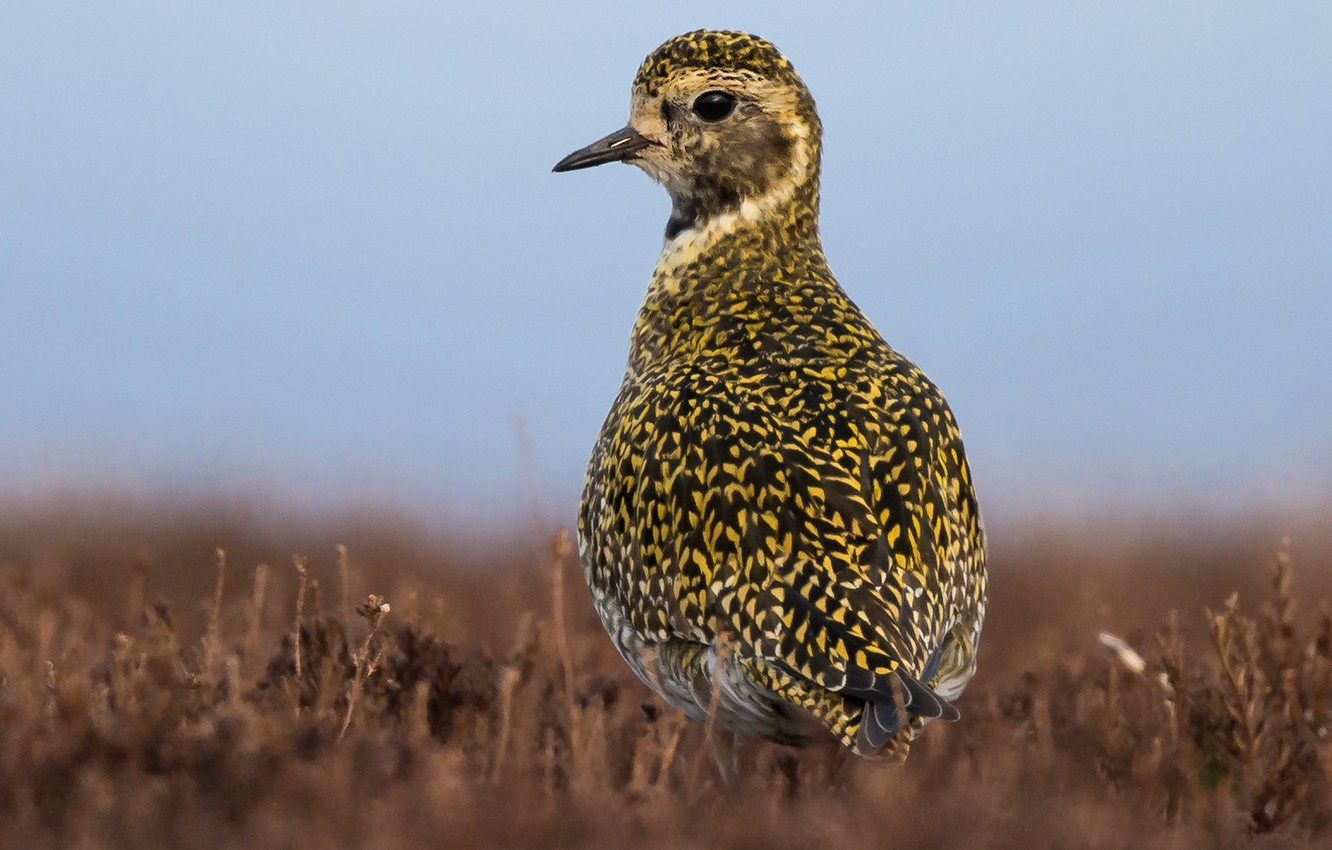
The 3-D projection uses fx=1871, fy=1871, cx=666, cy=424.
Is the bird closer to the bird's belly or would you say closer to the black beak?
the bird's belly

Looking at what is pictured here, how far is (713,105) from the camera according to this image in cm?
702

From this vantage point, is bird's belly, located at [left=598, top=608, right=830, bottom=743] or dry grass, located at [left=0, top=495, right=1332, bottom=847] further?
bird's belly, located at [left=598, top=608, right=830, bottom=743]

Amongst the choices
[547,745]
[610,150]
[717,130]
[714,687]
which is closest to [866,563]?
[714,687]

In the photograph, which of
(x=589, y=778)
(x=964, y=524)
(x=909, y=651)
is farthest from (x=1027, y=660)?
(x=589, y=778)

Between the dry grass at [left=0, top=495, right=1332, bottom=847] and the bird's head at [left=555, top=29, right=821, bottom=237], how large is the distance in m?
1.76

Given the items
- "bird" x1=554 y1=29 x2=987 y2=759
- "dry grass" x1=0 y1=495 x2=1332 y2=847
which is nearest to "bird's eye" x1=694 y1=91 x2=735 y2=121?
Result: "bird" x1=554 y1=29 x2=987 y2=759

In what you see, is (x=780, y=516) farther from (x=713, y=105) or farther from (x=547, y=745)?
(x=713, y=105)

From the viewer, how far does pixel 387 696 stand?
6.57 metres

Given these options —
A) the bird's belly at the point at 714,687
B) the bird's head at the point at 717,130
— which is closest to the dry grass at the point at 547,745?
the bird's belly at the point at 714,687

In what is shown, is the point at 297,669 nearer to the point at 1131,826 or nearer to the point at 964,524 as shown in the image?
the point at 964,524

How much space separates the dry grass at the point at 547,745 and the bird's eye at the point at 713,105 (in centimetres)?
195

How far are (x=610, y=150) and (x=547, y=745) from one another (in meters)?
2.48

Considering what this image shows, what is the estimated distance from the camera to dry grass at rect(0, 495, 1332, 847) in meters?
4.21

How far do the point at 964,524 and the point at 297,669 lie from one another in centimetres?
223
